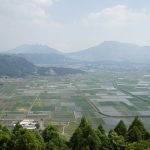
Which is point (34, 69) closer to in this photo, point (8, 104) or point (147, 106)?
point (8, 104)

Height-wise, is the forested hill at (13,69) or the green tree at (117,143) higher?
the green tree at (117,143)

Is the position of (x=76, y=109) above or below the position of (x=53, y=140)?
below

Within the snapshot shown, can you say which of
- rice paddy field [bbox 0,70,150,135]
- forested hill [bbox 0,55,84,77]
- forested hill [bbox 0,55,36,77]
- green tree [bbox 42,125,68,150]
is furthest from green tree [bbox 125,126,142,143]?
forested hill [bbox 0,55,84,77]

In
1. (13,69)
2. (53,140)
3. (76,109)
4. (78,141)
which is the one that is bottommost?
(76,109)

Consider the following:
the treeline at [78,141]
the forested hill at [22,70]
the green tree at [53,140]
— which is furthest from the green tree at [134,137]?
the forested hill at [22,70]

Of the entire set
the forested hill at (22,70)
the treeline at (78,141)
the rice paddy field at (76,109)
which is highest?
the treeline at (78,141)

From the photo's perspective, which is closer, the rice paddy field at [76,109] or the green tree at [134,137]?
the green tree at [134,137]

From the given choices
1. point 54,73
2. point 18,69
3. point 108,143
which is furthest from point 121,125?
point 18,69

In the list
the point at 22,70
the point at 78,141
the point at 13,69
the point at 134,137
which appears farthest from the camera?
the point at 22,70

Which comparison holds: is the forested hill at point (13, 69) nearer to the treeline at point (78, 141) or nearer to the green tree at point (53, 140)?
the green tree at point (53, 140)

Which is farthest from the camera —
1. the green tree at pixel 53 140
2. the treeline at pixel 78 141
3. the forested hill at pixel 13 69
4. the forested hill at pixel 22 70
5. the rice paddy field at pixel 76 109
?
the forested hill at pixel 22 70

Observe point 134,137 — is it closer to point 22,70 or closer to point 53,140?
point 53,140

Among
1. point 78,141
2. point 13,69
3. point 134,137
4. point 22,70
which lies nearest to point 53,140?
point 78,141

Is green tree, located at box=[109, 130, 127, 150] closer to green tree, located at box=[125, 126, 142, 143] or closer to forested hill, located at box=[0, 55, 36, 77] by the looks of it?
green tree, located at box=[125, 126, 142, 143]
